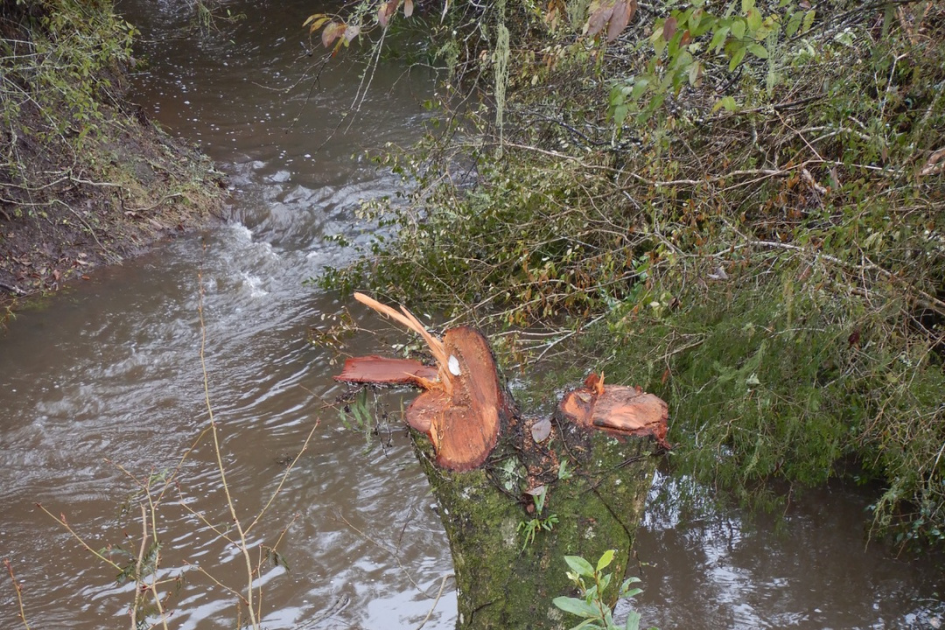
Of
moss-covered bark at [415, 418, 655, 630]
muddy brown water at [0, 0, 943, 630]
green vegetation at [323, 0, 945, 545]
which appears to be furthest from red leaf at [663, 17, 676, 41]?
muddy brown water at [0, 0, 943, 630]

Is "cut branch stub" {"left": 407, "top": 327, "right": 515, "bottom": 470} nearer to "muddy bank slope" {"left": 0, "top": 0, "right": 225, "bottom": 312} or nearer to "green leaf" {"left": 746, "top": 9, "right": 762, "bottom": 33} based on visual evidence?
"green leaf" {"left": 746, "top": 9, "right": 762, "bottom": 33}

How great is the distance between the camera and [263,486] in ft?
14.0

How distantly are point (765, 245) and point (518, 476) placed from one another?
221cm

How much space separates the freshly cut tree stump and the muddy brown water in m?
1.09

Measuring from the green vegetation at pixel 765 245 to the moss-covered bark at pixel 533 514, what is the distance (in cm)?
113

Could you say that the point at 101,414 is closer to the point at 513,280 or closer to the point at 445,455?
the point at 513,280

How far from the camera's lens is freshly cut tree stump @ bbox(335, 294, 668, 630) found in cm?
215

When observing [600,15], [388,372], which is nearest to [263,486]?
[388,372]

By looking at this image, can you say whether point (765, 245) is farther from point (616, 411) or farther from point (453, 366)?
point (453, 366)

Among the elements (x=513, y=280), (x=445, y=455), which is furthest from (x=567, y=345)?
(x=445, y=455)

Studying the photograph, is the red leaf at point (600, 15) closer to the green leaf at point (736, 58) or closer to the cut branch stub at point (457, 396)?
the green leaf at point (736, 58)

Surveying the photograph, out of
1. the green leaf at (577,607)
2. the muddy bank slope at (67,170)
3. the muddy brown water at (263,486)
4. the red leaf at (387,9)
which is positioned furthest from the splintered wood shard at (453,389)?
the muddy bank slope at (67,170)

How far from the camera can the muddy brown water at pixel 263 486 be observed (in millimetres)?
3379

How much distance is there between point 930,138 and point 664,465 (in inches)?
74.6
